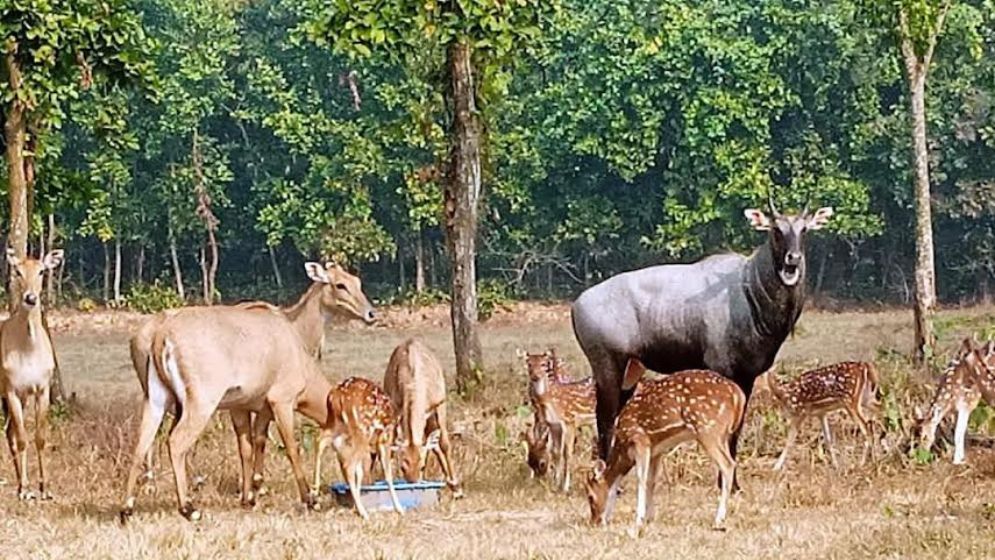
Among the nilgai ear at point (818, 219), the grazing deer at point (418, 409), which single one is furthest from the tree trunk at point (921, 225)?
the grazing deer at point (418, 409)

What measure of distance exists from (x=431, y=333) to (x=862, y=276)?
17.4 meters

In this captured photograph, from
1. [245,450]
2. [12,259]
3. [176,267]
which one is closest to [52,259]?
[12,259]

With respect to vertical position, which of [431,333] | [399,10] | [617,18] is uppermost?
[617,18]

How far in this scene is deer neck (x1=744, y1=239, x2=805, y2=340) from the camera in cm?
1164

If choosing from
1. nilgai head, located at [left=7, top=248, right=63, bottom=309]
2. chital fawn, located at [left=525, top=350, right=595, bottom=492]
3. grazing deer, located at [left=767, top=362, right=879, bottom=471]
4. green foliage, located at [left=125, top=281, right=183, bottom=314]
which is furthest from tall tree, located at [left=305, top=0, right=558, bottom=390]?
green foliage, located at [left=125, top=281, right=183, bottom=314]

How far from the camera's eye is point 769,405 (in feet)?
49.6

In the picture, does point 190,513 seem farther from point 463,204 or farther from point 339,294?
point 463,204

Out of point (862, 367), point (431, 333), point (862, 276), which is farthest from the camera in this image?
point (862, 276)

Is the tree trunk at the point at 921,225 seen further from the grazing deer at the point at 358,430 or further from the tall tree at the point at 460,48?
the grazing deer at the point at 358,430

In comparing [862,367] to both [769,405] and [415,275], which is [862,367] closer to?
[769,405]

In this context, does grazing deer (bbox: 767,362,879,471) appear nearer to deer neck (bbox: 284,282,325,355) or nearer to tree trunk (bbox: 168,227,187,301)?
deer neck (bbox: 284,282,325,355)

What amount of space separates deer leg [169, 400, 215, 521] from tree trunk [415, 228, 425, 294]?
34902 millimetres

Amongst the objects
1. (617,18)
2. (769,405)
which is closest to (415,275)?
(617,18)

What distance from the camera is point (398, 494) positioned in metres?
11.4
